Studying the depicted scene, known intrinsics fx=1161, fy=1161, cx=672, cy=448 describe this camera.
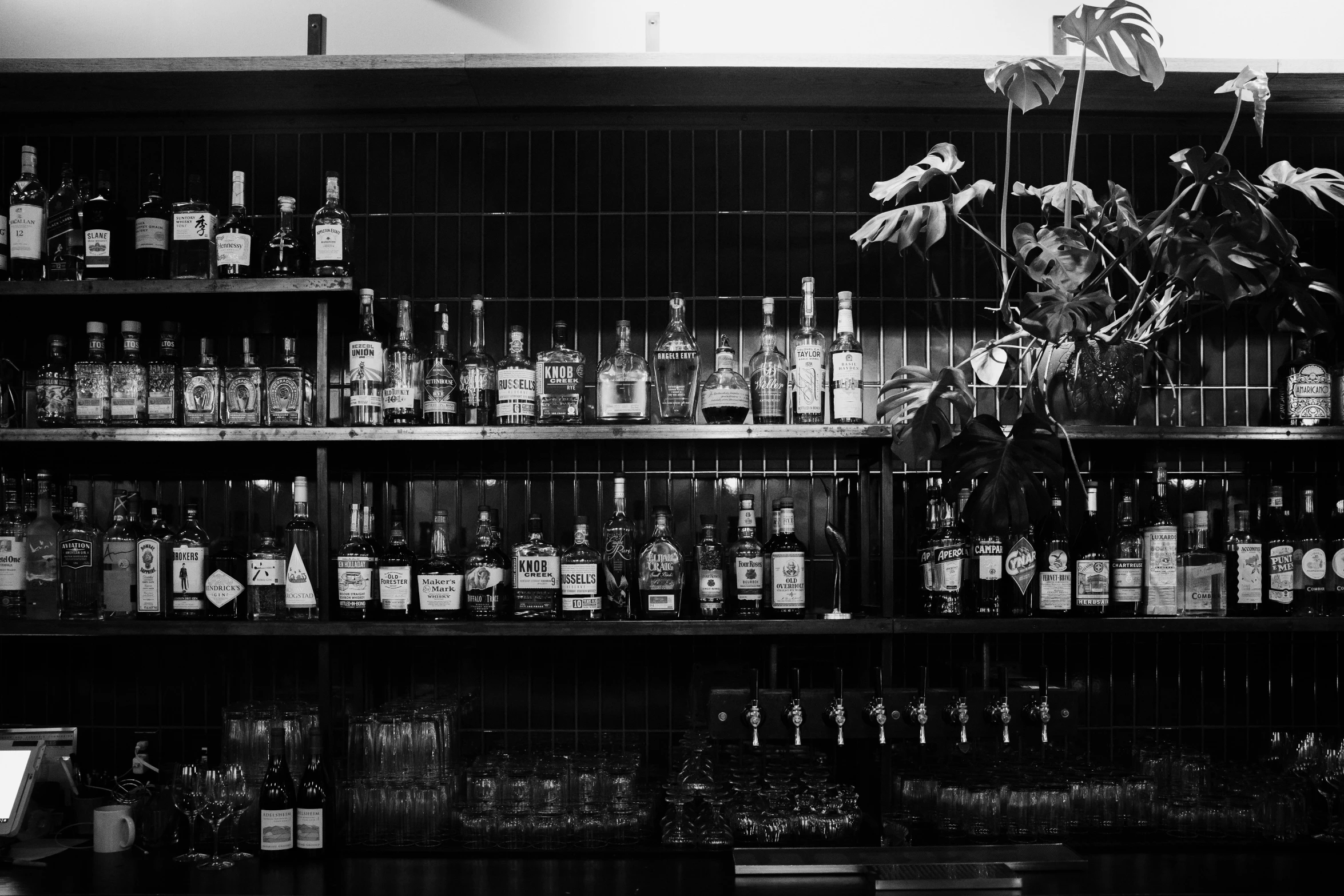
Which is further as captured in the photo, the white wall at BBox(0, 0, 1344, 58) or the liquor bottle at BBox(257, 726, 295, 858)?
the white wall at BBox(0, 0, 1344, 58)

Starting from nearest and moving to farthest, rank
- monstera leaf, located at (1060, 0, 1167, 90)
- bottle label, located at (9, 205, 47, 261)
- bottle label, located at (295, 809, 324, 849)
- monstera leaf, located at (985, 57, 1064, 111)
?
monstera leaf, located at (1060, 0, 1167, 90), monstera leaf, located at (985, 57, 1064, 111), bottle label, located at (295, 809, 324, 849), bottle label, located at (9, 205, 47, 261)

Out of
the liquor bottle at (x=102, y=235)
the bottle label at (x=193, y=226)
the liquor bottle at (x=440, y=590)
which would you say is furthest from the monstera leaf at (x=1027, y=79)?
the liquor bottle at (x=102, y=235)

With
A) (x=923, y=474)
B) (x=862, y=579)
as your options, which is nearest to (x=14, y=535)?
(x=862, y=579)

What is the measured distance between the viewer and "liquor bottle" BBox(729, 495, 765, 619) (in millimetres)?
2574

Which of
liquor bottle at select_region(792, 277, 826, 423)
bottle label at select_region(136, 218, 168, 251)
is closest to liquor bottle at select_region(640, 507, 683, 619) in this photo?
liquor bottle at select_region(792, 277, 826, 423)

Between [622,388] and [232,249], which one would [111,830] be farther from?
[622,388]

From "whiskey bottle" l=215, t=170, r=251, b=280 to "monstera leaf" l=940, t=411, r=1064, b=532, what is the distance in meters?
1.59

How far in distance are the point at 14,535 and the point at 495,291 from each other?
1240mm

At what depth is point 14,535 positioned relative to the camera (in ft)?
8.64

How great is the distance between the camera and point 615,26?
9.76ft

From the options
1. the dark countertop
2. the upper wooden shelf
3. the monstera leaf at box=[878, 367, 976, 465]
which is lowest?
the dark countertop

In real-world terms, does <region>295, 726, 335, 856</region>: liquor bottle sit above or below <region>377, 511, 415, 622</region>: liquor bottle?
below

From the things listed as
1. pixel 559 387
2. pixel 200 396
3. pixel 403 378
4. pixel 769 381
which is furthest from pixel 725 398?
pixel 200 396

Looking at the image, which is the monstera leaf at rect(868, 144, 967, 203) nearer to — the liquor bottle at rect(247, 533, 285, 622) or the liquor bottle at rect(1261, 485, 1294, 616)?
the liquor bottle at rect(1261, 485, 1294, 616)
